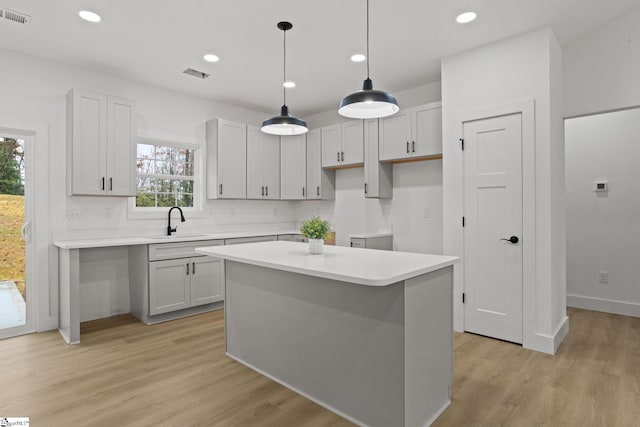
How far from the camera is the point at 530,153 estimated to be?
3.17 meters

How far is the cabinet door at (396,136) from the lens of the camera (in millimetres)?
4305

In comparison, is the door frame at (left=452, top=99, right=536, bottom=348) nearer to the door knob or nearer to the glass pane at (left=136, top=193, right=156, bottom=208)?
the door knob

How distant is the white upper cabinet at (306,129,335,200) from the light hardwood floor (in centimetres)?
266

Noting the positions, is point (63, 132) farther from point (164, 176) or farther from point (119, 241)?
point (119, 241)

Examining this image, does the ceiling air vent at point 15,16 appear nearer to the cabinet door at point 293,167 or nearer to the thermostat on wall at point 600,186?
the cabinet door at point 293,167

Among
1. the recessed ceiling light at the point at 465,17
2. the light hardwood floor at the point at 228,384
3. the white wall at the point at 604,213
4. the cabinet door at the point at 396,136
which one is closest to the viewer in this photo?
the light hardwood floor at the point at 228,384

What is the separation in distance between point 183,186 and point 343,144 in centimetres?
227

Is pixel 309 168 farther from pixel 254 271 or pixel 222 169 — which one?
pixel 254 271

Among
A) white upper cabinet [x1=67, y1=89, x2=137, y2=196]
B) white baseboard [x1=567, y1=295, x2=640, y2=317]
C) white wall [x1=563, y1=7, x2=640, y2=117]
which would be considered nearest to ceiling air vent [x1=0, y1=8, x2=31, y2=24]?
white upper cabinet [x1=67, y1=89, x2=137, y2=196]

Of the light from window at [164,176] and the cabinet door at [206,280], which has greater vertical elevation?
the light from window at [164,176]

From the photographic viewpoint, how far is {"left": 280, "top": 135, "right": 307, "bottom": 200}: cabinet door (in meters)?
5.58

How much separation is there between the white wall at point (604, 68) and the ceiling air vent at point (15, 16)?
4.87 m

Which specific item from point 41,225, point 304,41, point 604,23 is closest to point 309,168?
point 304,41

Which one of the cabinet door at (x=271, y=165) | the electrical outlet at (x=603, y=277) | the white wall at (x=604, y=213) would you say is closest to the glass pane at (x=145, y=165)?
the cabinet door at (x=271, y=165)
